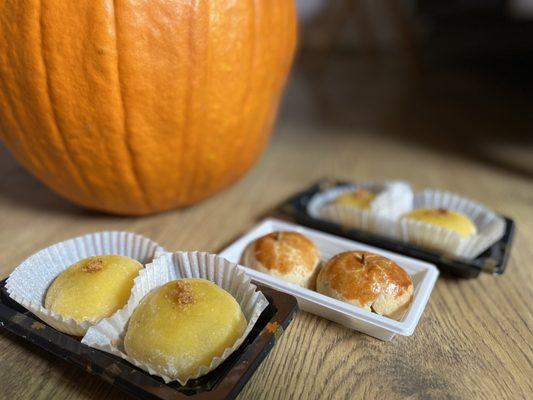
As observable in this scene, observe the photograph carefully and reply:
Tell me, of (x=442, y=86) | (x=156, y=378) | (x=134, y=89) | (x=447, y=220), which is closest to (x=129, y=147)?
(x=134, y=89)

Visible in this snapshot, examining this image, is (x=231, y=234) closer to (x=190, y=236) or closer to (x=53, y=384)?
(x=190, y=236)

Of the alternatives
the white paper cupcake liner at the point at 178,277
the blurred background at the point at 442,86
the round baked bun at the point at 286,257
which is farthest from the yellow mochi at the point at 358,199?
the blurred background at the point at 442,86

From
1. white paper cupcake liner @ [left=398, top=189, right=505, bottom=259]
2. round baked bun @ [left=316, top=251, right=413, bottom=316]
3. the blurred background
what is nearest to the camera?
round baked bun @ [left=316, top=251, right=413, bottom=316]

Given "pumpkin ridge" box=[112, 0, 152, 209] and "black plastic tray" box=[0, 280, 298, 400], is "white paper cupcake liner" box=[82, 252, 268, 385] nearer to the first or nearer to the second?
"black plastic tray" box=[0, 280, 298, 400]

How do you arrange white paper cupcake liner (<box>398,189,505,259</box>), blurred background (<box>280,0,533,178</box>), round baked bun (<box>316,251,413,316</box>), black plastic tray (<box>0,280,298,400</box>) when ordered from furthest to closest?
1. blurred background (<box>280,0,533,178</box>)
2. white paper cupcake liner (<box>398,189,505,259</box>)
3. round baked bun (<box>316,251,413,316</box>)
4. black plastic tray (<box>0,280,298,400</box>)

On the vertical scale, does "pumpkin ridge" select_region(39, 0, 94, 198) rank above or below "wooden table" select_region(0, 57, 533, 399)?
above

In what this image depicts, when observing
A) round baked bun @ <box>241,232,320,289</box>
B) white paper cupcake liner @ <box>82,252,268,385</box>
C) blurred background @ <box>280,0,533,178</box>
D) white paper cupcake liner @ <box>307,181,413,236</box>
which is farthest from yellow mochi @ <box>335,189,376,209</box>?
blurred background @ <box>280,0,533,178</box>

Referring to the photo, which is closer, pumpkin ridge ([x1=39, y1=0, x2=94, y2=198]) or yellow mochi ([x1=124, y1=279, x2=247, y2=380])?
yellow mochi ([x1=124, y1=279, x2=247, y2=380])
